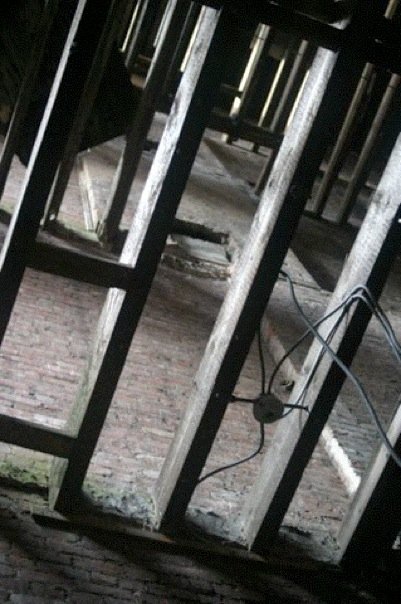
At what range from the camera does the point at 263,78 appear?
17031mm

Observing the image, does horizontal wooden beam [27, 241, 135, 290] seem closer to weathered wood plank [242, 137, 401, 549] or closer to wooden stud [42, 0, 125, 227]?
weathered wood plank [242, 137, 401, 549]

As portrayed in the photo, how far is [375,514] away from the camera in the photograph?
281 cm

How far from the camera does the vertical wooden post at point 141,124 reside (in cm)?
596

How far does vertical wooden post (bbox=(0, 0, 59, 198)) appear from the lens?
4.89m

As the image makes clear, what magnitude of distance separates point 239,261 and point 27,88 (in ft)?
10.6

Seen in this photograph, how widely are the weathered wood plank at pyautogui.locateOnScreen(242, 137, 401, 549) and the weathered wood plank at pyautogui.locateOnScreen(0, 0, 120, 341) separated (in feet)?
3.48

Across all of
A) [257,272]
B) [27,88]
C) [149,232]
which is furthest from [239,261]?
[27,88]

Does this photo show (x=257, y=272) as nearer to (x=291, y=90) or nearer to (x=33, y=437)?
(x=33, y=437)

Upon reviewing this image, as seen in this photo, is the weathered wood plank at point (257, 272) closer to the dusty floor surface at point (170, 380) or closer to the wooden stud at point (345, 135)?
the dusty floor surface at point (170, 380)

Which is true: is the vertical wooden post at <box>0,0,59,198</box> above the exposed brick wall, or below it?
above

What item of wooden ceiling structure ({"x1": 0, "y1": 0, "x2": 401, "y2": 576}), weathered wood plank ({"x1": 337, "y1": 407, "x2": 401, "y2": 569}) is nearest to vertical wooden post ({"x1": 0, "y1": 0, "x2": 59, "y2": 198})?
wooden ceiling structure ({"x1": 0, "y1": 0, "x2": 401, "y2": 576})

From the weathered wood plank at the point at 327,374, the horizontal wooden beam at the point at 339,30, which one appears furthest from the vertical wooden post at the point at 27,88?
the weathered wood plank at the point at 327,374

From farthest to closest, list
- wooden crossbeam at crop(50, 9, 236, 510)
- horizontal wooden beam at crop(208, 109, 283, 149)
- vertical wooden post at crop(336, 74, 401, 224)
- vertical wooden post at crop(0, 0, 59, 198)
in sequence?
1. horizontal wooden beam at crop(208, 109, 283, 149)
2. vertical wooden post at crop(336, 74, 401, 224)
3. vertical wooden post at crop(0, 0, 59, 198)
4. wooden crossbeam at crop(50, 9, 236, 510)

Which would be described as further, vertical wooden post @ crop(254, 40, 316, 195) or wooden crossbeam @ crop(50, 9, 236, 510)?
vertical wooden post @ crop(254, 40, 316, 195)
